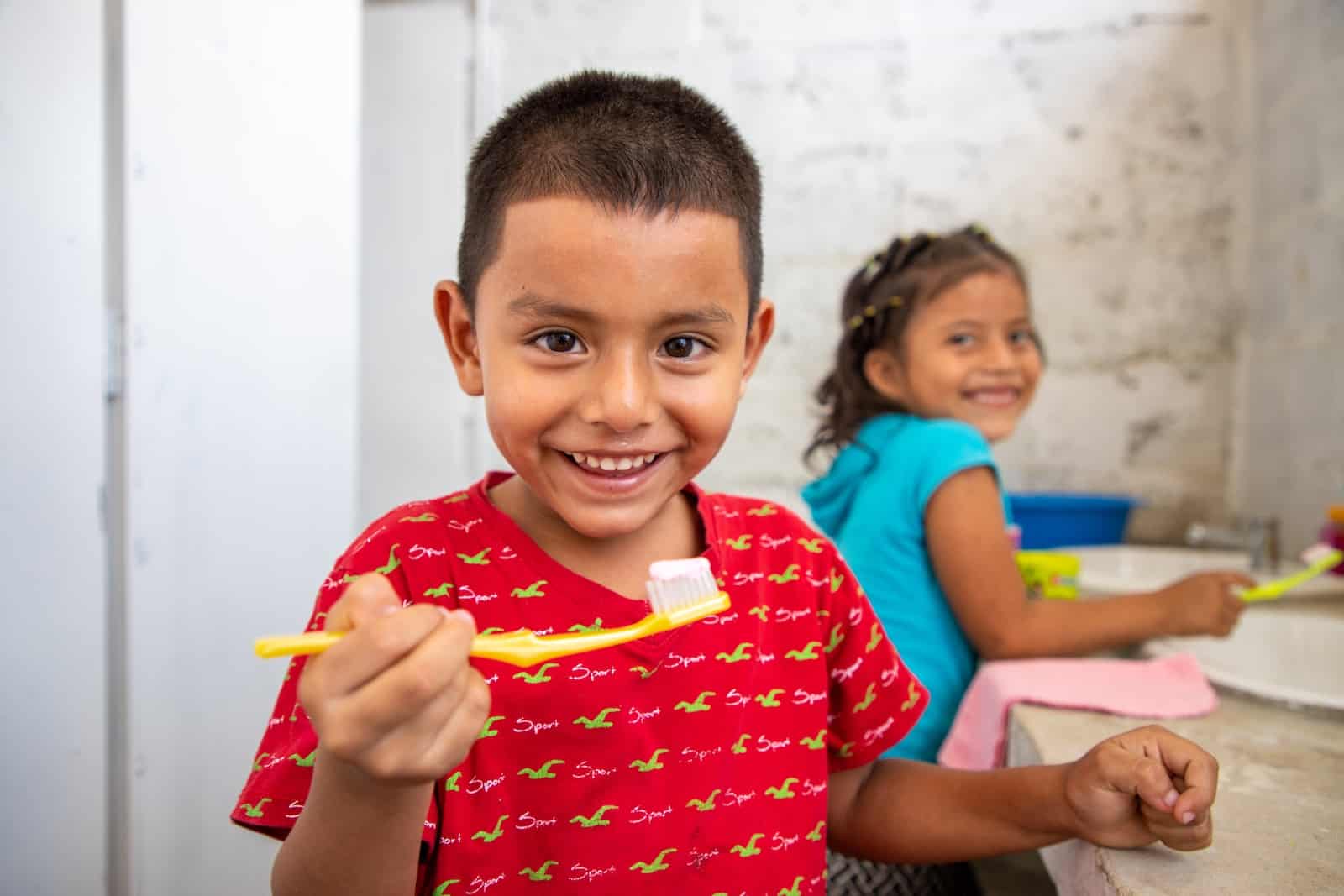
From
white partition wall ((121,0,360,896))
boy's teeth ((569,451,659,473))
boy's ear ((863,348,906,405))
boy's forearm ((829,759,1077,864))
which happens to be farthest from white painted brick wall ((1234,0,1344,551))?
white partition wall ((121,0,360,896))

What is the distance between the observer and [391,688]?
1.23 ft

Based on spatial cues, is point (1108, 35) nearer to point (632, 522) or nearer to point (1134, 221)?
point (1134, 221)

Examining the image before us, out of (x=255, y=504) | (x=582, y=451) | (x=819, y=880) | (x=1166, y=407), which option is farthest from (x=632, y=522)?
(x=1166, y=407)

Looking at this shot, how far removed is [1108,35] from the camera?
1.85 metres

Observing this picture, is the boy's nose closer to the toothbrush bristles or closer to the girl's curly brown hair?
the toothbrush bristles

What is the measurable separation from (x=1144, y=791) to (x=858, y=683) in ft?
0.66

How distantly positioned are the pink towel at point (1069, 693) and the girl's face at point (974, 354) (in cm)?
37

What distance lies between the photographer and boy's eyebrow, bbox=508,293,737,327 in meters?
0.53

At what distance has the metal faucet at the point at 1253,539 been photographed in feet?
4.63

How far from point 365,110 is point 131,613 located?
5.13ft

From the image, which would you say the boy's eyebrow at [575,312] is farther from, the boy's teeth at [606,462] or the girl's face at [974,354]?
the girl's face at [974,354]

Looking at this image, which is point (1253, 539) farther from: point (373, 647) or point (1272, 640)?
point (373, 647)

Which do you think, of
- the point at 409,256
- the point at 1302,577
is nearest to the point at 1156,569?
the point at 1302,577

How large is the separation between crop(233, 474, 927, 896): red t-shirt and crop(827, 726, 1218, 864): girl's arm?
8cm
